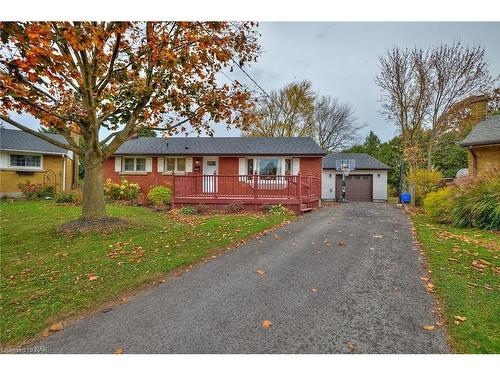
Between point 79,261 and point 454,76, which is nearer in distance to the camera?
point 79,261

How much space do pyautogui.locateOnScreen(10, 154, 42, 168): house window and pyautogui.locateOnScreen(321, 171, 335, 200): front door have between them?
2153cm

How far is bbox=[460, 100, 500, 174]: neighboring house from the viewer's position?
11.4m

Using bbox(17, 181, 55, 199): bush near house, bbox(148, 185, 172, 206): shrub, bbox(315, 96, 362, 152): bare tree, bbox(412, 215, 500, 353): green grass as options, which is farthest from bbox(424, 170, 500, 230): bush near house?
bbox(315, 96, 362, 152): bare tree

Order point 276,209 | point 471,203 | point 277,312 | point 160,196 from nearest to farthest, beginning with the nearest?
point 277,312 < point 471,203 < point 276,209 < point 160,196

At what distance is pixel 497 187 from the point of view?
8219 mm

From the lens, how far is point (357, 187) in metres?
22.3

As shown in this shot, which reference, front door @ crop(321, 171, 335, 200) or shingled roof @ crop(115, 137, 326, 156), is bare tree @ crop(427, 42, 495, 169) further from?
front door @ crop(321, 171, 335, 200)

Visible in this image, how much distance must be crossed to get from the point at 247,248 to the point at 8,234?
637cm

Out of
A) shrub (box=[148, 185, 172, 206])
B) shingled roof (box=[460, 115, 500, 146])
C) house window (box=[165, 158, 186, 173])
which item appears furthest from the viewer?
house window (box=[165, 158, 186, 173])

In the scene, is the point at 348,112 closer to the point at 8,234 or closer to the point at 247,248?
the point at 247,248

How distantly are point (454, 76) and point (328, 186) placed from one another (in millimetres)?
11029

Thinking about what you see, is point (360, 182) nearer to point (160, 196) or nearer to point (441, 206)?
point (441, 206)

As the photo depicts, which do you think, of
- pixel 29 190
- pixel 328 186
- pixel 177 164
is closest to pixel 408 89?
pixel 328 186

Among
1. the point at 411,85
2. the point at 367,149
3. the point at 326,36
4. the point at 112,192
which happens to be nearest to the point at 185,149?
the point at 112,192
